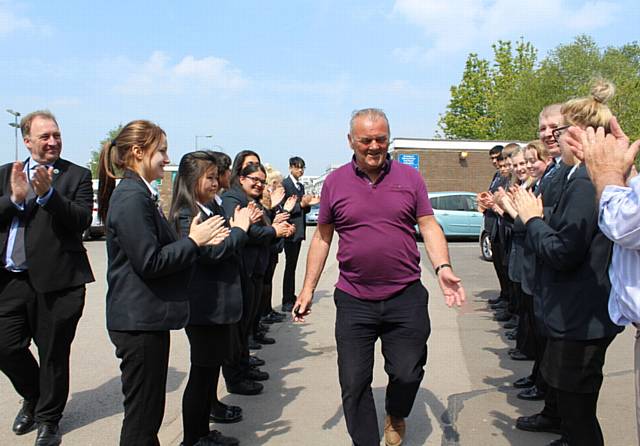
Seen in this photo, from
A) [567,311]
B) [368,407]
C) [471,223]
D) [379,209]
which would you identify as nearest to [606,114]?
[567,311]

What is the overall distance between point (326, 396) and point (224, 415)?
0.95 meters

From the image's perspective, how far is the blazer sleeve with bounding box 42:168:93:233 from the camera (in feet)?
13.2

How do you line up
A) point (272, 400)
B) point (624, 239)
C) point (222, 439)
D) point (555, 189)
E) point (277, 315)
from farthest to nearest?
point (277, 315) < point (272, 400) < point (222, 439) < point (555, 189) < point (624, 239)

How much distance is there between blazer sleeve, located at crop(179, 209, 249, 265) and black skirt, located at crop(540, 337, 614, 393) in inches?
76.8

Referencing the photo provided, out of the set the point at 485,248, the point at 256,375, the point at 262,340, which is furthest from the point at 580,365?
the point at 485,248

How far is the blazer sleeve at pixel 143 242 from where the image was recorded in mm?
2977

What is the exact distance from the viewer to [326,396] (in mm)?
5012

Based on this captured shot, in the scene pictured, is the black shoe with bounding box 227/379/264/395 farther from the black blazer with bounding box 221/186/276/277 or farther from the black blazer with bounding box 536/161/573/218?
the black blazer with bounding box 536/161/573/218

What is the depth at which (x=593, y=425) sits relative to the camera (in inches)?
122

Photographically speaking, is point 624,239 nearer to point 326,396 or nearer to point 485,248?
point 326,396

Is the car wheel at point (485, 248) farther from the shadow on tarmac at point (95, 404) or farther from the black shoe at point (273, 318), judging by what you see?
the shadow on tarmac at point (95, 404)

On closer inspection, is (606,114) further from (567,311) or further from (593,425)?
(593,425)

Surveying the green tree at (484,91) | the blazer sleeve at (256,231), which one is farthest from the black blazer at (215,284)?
the green tree at (484,91)

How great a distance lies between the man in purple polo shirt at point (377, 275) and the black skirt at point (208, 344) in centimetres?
76
